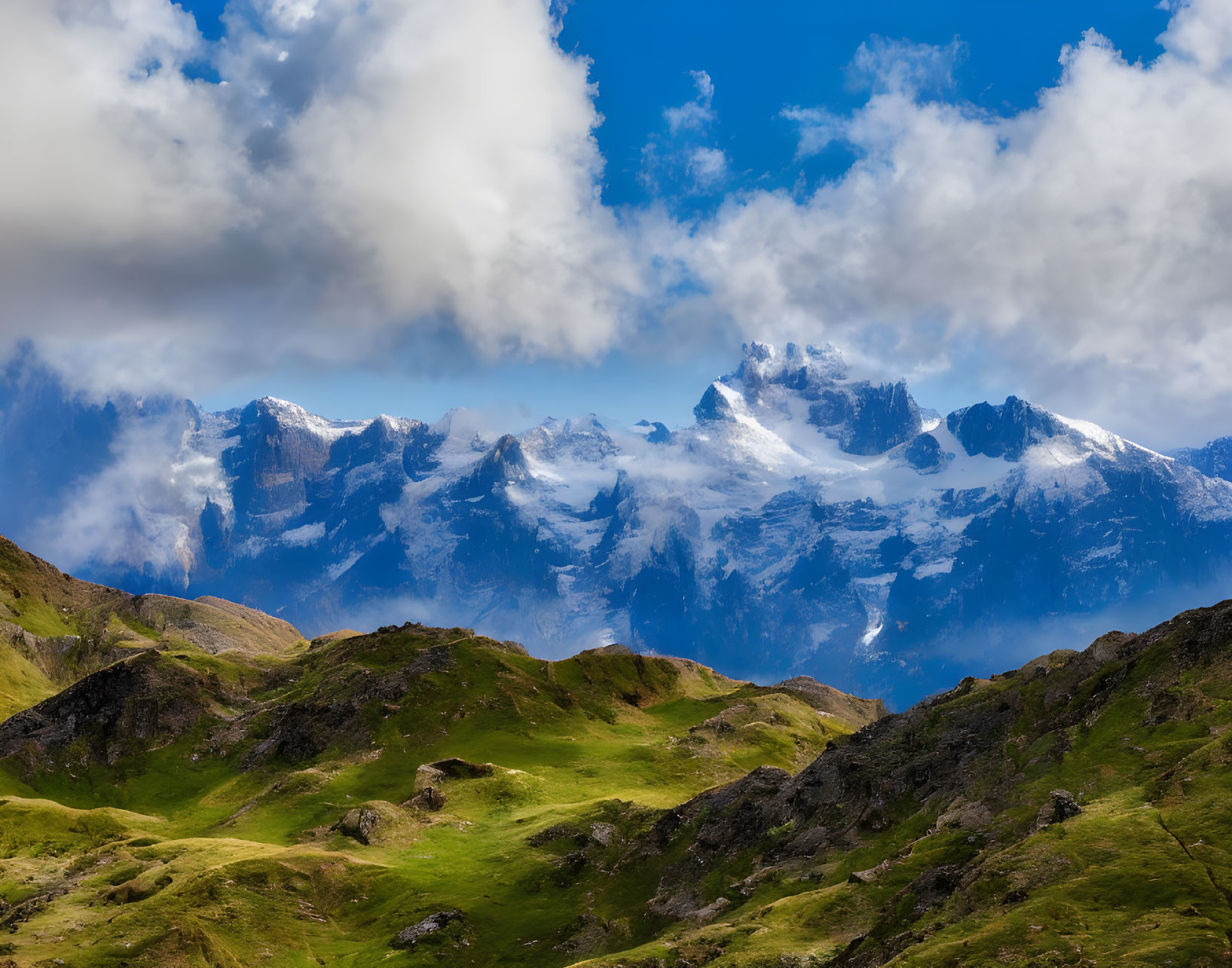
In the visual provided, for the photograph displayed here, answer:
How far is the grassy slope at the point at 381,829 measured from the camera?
260 feet

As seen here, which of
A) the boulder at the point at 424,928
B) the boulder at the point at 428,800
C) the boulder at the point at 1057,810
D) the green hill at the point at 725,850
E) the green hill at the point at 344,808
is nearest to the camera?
the green hill at the point at 725,850

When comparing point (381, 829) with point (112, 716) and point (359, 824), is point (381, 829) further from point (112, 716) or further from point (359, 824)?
point (112, 716)

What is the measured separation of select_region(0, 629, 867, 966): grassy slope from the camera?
79375mm

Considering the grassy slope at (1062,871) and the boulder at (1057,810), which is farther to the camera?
the boulder at (1057,810)

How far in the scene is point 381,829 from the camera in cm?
10788

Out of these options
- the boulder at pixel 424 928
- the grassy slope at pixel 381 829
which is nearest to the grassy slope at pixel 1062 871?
the grassy slope at pixel 381 829

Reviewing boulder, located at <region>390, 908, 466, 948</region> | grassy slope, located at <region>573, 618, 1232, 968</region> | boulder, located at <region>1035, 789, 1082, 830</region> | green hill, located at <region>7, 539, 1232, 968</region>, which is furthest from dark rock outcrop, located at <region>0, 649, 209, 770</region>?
boulder, located at <region>1035, 789, 1082, 830</region>

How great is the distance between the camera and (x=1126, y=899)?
4431cm

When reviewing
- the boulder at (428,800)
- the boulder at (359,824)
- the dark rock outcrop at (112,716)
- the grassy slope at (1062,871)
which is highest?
the dark rock outcrop at (112,716)

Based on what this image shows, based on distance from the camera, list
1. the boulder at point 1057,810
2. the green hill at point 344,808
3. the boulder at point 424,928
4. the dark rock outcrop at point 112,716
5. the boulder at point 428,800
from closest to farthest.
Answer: the boulder at point 1057,810, the green hill at point 344,808, the boulder at point 424,928, the boulder at point 428,800, the dark rock outcrop at point 112,716

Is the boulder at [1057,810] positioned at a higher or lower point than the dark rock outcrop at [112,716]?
lower

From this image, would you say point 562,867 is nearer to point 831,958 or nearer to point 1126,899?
point 831,958

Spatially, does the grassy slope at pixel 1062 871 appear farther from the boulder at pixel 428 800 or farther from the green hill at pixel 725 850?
the boulder at pixel 428 800

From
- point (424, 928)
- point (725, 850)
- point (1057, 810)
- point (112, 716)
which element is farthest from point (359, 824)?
point (112, 716)
